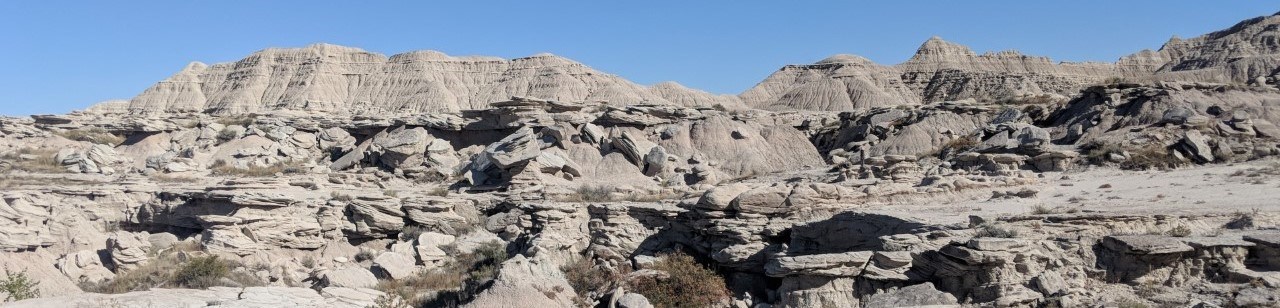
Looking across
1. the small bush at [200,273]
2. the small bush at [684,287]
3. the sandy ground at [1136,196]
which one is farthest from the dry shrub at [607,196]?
the small bush at [200,273]

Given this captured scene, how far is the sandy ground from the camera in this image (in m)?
13.9

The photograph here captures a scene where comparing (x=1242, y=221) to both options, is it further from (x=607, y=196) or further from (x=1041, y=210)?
(x=607, y=196)

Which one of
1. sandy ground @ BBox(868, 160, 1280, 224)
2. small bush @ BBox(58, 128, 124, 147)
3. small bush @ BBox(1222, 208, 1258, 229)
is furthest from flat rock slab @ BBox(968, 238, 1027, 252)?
small bush @ BBox(58, 128, 124, 147)

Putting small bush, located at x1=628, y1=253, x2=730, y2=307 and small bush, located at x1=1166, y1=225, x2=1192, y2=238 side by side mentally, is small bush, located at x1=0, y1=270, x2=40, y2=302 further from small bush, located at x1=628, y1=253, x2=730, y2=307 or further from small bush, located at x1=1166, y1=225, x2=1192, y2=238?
small bush, located at x1=1166, y1=225, x2=1192, y2=238

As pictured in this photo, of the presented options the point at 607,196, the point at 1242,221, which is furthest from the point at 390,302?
the point at 1242,221

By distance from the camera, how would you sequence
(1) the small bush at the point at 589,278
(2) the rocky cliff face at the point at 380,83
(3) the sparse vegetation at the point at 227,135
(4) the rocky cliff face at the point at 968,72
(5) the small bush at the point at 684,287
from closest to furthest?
(5) the small bush at the point at 684,287
(1) the small bush at the point at 589,278
(3) the sparse vegetation at the point at 227,135
(4) the rocky cliff face at the point at 968,72
(2) the rocky cliff face at the point at 380,83

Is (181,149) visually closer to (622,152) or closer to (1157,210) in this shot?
(622,152)

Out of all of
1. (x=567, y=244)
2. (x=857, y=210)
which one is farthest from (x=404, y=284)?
(x=857, y=210)

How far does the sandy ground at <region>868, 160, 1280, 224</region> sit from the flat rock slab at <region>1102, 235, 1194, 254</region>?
198 centimetres

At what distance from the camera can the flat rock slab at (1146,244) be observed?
10.4 metres

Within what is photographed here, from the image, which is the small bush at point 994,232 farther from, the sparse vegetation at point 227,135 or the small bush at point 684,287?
the sparse vegetation at point 227,135

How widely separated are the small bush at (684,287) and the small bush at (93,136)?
29053 mm

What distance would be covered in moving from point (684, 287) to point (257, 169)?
21.0 m

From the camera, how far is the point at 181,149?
32.7 m
